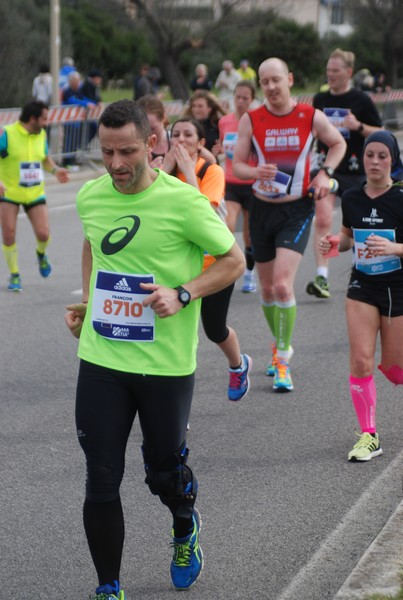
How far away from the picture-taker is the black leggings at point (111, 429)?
13.2 feet

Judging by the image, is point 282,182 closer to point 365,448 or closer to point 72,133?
point 365,448

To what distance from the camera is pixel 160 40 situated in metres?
37.8

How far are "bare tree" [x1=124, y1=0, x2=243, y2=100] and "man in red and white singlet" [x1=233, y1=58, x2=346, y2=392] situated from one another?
29.1 metres

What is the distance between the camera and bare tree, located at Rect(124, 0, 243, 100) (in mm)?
36656

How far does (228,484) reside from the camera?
5.68 m

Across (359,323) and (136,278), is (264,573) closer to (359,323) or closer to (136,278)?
(136,278)

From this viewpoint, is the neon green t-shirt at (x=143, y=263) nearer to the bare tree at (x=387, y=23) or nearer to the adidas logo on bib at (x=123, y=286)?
the adidas logo on bib at (x=123, y=286)

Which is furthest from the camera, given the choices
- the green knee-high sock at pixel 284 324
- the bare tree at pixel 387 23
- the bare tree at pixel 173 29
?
the bare tree at pixel 387 23

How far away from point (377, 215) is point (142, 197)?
2.26 metres

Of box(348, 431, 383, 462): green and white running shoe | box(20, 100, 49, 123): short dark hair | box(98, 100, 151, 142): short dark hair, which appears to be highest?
box(98, 100, 151, 142): short dark hair

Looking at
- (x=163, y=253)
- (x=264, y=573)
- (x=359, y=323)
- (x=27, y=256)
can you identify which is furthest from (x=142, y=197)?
(x=27, y=256)

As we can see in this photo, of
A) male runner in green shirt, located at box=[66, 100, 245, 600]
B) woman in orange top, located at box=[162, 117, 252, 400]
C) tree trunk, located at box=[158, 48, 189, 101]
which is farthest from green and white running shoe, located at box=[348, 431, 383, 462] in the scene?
tree trunk, located at box=[158, 48, 189, 101]

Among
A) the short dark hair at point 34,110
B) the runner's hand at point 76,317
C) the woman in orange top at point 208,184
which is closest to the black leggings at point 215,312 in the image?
the woman in orange top at point 208,184

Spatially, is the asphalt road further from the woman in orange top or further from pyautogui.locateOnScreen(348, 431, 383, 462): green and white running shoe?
the woman in orange top
